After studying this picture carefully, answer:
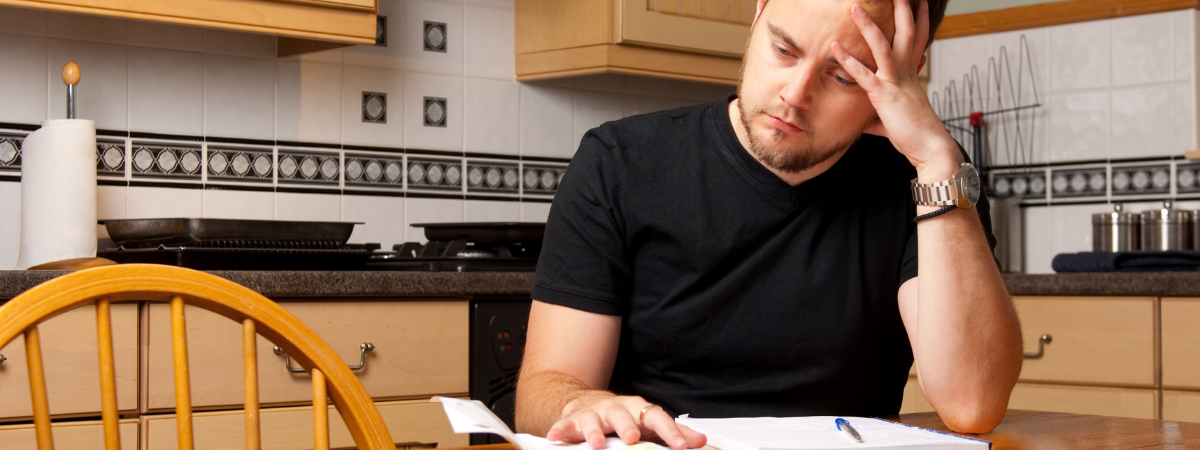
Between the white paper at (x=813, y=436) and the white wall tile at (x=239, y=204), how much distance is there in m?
1.57

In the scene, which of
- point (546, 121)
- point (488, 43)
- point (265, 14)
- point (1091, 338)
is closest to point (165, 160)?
point (265, 14)

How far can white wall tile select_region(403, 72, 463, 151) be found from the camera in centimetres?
242

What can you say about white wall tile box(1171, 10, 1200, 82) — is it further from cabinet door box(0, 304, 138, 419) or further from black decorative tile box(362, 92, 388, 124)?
cabinet door box(0, 304, 138, 419)

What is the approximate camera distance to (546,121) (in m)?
2.61

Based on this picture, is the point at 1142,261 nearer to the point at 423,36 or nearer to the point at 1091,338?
the point at 1091,338

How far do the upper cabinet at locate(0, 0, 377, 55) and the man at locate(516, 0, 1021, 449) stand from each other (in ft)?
3.04

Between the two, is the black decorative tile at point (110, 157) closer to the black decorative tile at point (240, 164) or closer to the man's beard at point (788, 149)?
the black decorative tile at point (240, 164)

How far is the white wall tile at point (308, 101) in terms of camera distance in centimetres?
226

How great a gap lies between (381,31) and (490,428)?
1.85m

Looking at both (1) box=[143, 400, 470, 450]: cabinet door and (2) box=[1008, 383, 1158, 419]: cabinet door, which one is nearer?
(1) box=[143, 400, 470, 450]: cabinet door

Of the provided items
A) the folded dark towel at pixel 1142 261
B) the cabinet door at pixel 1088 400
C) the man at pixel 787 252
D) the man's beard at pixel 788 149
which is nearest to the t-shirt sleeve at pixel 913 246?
the man at pixel 787 252

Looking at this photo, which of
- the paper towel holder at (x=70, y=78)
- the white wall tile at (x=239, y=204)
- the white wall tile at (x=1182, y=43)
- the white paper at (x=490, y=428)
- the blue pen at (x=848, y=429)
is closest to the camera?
the white paper at (x=490, y=428)

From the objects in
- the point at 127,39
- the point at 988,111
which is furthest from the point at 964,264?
the point at 988,111

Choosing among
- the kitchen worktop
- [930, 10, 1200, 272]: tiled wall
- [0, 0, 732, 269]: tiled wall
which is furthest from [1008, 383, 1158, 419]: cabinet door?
[0, 0, 732, 269]: tiled wall
